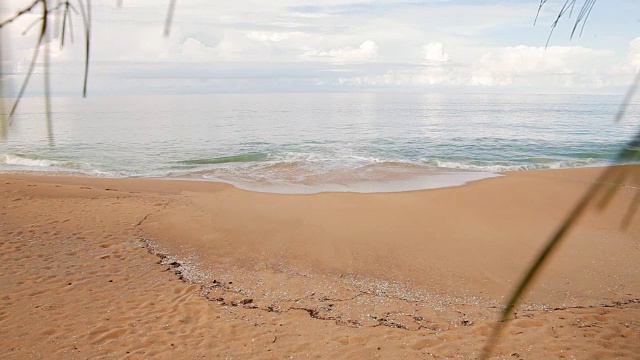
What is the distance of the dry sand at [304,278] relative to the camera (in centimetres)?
497

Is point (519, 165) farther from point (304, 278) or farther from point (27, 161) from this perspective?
point (27, 161)

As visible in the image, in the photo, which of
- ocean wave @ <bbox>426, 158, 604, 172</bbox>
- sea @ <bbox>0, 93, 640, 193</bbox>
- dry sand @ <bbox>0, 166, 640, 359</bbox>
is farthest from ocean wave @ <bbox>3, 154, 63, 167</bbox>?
ocean wave @ <bbox>426, 158, 604, 172</bbox>

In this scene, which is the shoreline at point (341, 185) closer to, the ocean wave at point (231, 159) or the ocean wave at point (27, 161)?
the ocean wave at point (27, 161)

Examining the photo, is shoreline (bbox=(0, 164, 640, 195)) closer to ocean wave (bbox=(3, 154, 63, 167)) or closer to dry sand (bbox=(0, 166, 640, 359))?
dry sand (bbox=(0, 166, 640, 359))

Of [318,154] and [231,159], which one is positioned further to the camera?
[318,154]

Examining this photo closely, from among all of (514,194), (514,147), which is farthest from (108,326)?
(514,147)

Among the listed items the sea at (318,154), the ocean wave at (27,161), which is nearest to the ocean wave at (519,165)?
the sea at (318,154)

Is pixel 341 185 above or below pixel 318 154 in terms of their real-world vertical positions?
below

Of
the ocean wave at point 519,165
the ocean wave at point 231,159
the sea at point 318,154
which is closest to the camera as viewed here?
the sea at point 318,154

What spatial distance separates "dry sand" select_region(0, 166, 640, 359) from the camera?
4969 mm

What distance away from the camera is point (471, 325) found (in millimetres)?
5402

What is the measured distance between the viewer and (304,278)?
6.92 metres

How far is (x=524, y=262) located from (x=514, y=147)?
16.9 m

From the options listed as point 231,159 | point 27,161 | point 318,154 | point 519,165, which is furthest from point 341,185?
point 27,161
